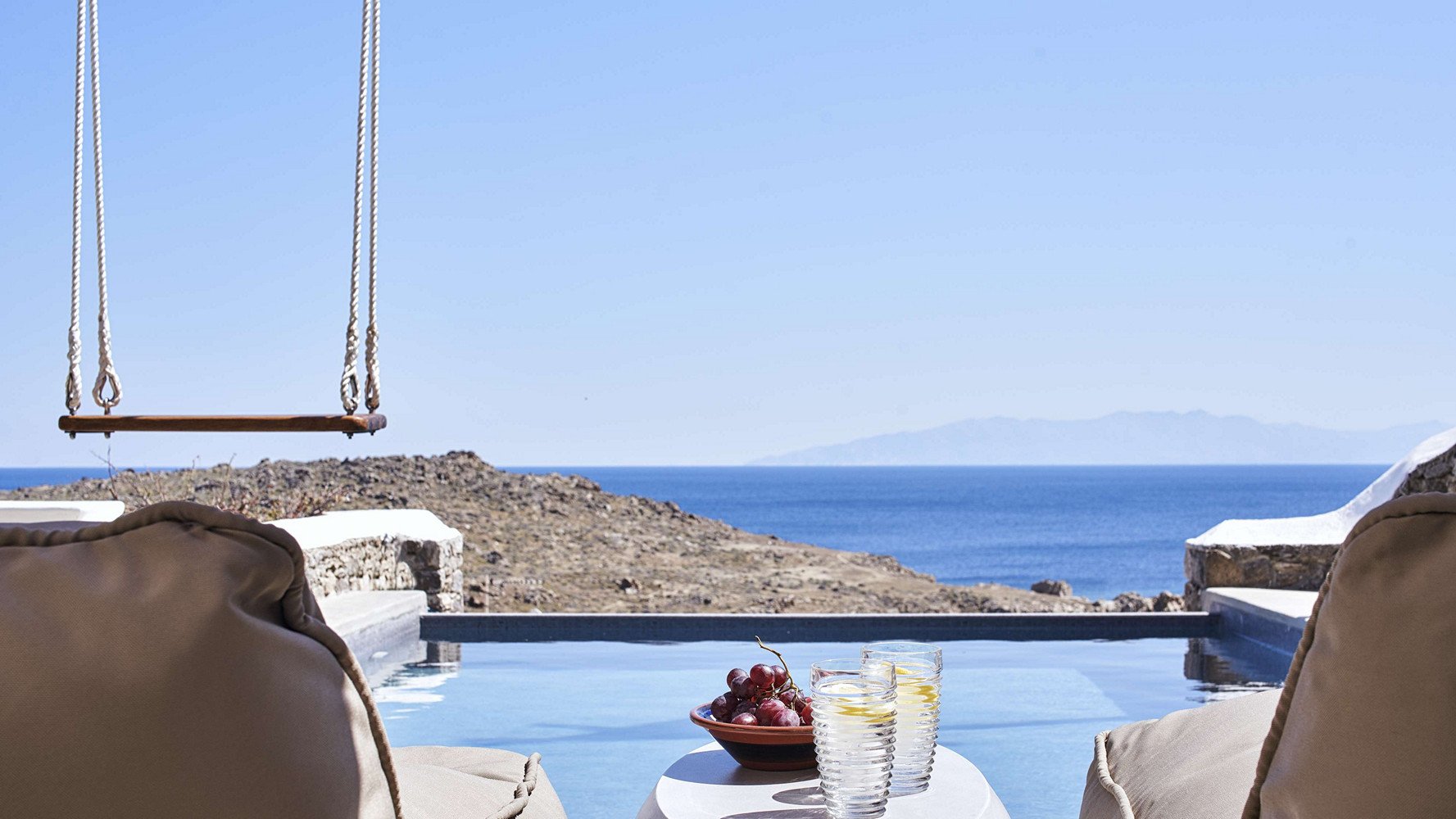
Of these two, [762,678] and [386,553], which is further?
[386,553]

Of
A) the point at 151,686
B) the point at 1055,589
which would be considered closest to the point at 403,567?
the point at 151,686

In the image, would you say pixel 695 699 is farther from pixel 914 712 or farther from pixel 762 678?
pixel 914 712

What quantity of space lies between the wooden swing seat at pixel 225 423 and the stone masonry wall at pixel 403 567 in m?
3.21

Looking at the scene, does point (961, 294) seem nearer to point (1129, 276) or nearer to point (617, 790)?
point (1129, 276)

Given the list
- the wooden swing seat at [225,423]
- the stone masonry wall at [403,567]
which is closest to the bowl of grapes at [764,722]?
the wooden swing seat at [225,423]

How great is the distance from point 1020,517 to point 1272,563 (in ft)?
134

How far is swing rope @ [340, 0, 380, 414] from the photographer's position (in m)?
2.49

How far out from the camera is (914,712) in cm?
147

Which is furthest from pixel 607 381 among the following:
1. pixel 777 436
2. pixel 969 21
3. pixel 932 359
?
pixel 969 21

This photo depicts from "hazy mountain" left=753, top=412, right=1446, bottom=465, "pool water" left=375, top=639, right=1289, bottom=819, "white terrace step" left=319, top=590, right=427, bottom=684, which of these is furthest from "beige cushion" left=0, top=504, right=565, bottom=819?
"hazy mountain" left=753, top=412, right=1446, bottom=465

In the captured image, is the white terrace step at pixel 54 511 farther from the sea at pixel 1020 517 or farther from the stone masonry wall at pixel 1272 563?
the sea at pixel 1020 517

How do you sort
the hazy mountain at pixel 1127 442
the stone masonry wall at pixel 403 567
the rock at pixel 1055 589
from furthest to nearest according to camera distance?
the hazy mountain at pixel 1127 442 → the rock at pixel 1055 589 → the stone masonry wall at pixel 403 567

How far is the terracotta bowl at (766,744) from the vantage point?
61.5 inches

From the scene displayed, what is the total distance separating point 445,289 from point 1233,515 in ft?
99.2
